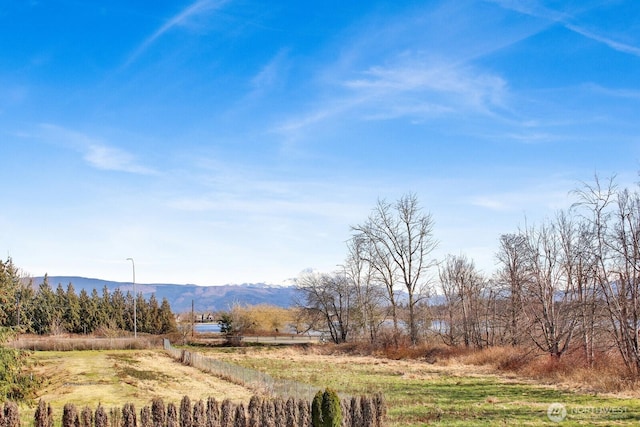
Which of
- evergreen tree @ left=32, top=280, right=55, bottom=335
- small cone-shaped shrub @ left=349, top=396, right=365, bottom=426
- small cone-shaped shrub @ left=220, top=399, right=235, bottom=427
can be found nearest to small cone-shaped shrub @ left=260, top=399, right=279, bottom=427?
small cone-shaped shrub @ left=220, top=399, right=235, bottom=427

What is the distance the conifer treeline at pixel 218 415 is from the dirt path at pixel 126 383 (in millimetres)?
6416

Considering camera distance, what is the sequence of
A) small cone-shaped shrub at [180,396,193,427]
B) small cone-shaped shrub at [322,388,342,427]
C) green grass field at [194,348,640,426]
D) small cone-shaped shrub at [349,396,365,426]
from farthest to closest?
green grass field at [194,348,640,426] → small cone-shaped shrub at [349,396,365,426] → small cone-shaped shrub at [322,388,342,427] → small cone-shaped shrub at [180,396,193,427]

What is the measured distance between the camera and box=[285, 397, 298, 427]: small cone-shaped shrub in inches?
449

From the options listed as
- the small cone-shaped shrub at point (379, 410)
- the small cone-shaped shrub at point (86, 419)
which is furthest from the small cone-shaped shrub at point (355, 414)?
the small cone-shaped shrub at point (86, 419)

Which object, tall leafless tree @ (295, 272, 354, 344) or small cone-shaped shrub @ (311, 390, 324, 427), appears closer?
small cone-shaped shrub @ (311, 390, 324, 427)

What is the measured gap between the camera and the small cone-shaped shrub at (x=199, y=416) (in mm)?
10906

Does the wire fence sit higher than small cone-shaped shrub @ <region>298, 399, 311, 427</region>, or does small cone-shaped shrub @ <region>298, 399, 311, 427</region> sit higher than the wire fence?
small cone-shaped shrub @ <region>298, 399, 311, 427</region>

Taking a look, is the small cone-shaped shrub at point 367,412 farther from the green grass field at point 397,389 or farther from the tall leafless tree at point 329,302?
the tall leafless tree at point 329,302

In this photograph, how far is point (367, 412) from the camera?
474 inches

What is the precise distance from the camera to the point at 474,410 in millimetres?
16172

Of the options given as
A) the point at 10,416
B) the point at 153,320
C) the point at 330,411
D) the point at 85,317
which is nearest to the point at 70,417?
the point at 10,416

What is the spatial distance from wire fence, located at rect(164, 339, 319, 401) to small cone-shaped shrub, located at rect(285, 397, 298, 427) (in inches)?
73.2

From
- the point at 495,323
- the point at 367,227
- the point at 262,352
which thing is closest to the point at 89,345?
the point at 262,352

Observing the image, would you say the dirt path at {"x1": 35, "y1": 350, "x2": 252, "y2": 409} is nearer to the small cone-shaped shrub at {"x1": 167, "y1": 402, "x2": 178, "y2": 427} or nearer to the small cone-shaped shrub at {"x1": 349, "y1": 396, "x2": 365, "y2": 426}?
the small cone-shaped shrub at {"x1": 167, "y1": 402, "x2": 178, "y2": 427}
